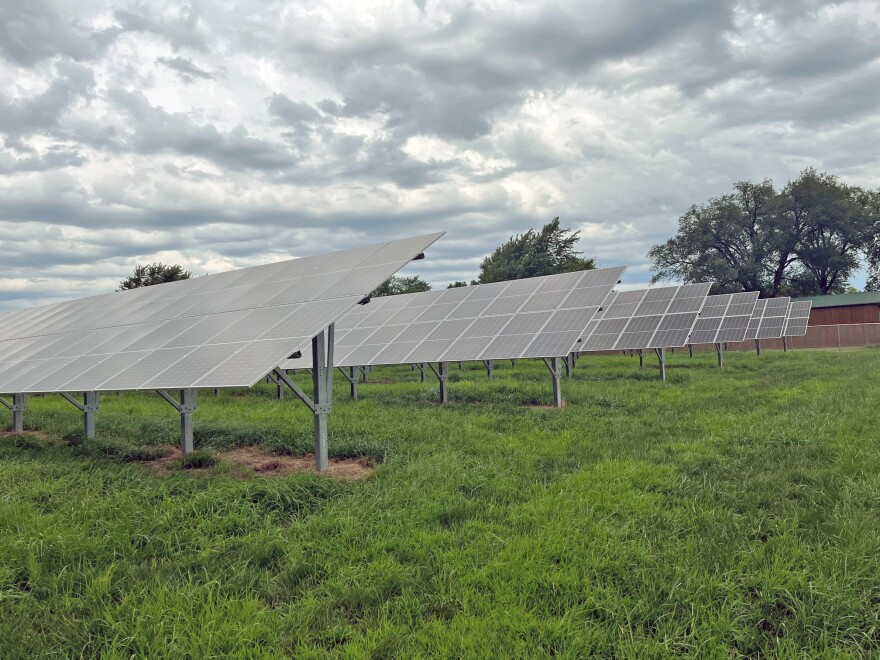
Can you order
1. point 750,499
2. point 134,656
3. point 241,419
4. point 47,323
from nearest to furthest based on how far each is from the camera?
point 134,656 → point 750,499 → point 241,419 → point 47,323

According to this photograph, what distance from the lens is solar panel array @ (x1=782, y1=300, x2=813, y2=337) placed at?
3711 centimetres

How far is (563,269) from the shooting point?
5547 cm

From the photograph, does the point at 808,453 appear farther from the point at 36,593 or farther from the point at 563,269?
the point at 563,269

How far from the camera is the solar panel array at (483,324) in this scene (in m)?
15.9

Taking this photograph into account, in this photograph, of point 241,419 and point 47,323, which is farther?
point 47,323

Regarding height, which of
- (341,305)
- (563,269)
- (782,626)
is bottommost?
(782,626)

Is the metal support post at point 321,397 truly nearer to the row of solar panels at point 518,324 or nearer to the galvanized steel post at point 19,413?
the row of solar panels at point 518,324

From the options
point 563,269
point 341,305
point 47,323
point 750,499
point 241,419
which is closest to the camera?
point 750,499

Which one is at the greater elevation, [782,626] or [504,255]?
[504,255]

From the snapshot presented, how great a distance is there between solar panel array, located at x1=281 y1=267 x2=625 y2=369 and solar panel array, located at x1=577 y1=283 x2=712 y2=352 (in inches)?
97.9

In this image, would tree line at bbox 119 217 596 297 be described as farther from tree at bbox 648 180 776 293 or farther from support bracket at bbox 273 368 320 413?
support bracket at bbox 273 368 320 413

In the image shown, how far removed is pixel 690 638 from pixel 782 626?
0.79 meters

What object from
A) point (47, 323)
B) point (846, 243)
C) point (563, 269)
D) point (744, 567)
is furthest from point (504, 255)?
point (744, 567)

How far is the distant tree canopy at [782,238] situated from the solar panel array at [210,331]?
57209 mm
